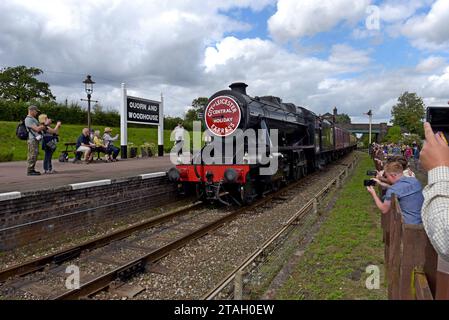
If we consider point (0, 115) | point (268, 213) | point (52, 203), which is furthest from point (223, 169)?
point (0, 115)

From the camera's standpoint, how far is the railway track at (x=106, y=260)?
13.9 ft

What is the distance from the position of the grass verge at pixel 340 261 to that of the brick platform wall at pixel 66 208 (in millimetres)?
4530

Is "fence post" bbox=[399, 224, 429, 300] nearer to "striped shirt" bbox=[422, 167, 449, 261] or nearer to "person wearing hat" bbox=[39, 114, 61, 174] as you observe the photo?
"striped shirt" bbox=[422, 167, 449, 261]

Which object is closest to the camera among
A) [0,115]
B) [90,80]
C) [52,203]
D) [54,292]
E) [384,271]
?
[54,292]

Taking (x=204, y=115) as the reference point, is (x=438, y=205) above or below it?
below

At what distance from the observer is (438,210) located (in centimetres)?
139

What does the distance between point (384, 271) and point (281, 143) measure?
774cm

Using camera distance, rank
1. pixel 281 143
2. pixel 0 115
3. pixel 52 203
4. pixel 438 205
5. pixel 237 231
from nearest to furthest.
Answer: pixel 438 205 < pixel 52 203 < pixel 237 231 < pixel 281 143 < pixel 0 115

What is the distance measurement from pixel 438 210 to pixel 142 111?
16.0 metres

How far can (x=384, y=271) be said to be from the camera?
14.5ft

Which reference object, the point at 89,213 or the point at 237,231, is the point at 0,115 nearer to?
the point at 89,213

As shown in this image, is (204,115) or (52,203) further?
(204,115)

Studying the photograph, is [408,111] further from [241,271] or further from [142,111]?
[241,271]

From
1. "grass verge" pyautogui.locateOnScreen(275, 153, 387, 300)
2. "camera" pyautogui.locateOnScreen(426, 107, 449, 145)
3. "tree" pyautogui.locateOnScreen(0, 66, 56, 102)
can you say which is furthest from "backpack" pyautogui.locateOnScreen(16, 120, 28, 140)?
"tree" pyautogui.locateOnScreen(0, 66, 56, 102)
